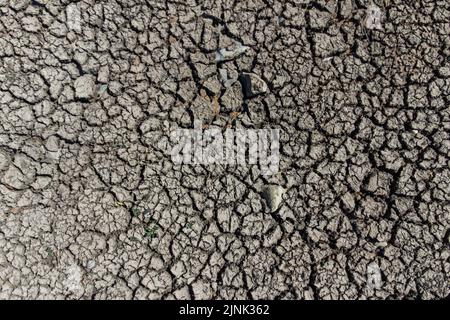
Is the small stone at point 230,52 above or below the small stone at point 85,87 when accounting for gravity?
above

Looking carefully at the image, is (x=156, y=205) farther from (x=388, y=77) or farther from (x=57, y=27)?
(x=388, y=77)

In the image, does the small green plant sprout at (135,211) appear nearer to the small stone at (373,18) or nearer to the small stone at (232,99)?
the small stone at (232,99)

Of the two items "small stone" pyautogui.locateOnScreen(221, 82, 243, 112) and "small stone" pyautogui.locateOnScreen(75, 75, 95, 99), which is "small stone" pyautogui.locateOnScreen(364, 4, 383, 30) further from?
"small stone" pyautogui.locateOnScreen(75, 75, 95, 99)

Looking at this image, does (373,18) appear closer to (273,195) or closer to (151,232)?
(273,195)

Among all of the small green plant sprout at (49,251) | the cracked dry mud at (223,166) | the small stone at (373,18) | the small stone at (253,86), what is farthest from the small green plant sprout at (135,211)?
the small stone at (373,18)

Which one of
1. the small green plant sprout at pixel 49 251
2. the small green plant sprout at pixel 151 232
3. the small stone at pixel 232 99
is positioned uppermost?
the small stone at pixel 232 99

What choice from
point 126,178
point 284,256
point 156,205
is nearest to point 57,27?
point 126,178
